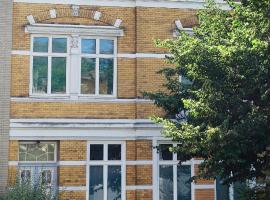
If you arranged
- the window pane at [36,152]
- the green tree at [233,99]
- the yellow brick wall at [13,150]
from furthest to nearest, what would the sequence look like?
the window pane at [36,152]
the yellow brick wall at [13,150]
the green tree at [233,99]

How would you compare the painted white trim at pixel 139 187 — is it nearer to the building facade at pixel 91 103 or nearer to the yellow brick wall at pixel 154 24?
the building facade at pixel 91 103

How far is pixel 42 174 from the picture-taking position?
50.4ft

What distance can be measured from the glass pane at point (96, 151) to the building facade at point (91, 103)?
32 mm

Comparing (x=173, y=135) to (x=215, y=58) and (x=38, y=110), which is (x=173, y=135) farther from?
(x=38, y=110)

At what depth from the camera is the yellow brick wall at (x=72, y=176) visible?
1520 cm

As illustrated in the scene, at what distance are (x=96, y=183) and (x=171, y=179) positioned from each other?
242 centimetres

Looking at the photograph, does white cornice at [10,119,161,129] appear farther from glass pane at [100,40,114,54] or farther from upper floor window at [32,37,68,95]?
glass pane at [100,40,114,54]

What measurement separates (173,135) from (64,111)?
5.49 m

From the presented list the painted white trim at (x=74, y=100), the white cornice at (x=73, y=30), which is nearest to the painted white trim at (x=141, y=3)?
the white cornice at (x=73, y=30)

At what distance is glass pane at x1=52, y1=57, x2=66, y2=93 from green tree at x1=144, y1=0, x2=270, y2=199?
5.43m

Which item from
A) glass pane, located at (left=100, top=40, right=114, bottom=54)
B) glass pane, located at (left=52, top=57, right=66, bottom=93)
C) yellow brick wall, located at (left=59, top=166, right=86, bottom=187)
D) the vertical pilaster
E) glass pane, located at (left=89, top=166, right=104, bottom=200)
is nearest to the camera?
the vertical pilaster

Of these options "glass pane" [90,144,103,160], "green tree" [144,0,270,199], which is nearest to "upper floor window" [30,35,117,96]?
"glass pane" [90,144,103,160]

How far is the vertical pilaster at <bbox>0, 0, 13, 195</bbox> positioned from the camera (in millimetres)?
14922

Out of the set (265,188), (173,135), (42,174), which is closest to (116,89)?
(42,174)
